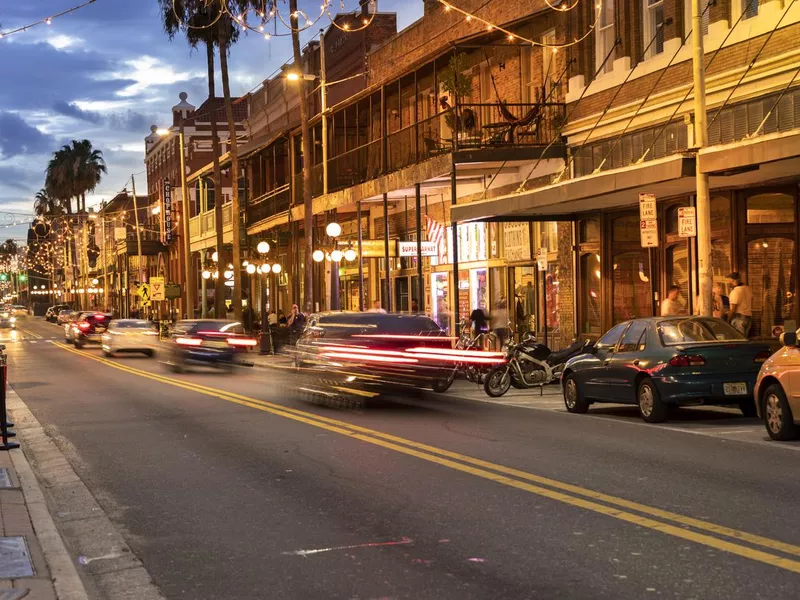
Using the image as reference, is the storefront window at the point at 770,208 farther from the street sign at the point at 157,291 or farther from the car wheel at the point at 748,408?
the street sign at the point at 157,291

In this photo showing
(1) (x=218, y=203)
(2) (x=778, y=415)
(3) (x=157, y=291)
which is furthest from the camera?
(3) (x=157, y=291)

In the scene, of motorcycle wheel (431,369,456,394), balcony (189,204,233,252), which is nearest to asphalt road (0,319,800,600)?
motorcycle wheel (431,369,456,394)

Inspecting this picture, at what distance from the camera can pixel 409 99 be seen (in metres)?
38.4

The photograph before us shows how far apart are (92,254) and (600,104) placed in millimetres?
105299

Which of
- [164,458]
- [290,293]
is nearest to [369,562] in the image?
[164,458]

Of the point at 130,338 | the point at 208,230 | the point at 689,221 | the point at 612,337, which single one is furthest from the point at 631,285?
the point at 208,230

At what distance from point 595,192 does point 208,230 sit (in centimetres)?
4464

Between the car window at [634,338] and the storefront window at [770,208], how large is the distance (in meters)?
6.01

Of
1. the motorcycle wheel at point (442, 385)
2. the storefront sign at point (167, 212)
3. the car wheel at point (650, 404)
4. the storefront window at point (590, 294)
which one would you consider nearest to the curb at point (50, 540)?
the car wheel at point (650, 404)

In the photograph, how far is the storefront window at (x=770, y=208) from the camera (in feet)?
71.3

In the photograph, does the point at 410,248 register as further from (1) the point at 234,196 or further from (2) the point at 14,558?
(2) the point at 14,558

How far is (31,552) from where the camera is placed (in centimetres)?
791

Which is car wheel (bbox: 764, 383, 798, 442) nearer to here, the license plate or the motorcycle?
the license plate

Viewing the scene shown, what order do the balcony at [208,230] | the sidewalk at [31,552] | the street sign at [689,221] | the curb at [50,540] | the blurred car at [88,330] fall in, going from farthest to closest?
the balcony at [208,230] → the blurred car at [88,330] → the street sign at [689,221] → the curb at [50,540] → the sidewalk at [31,552]
